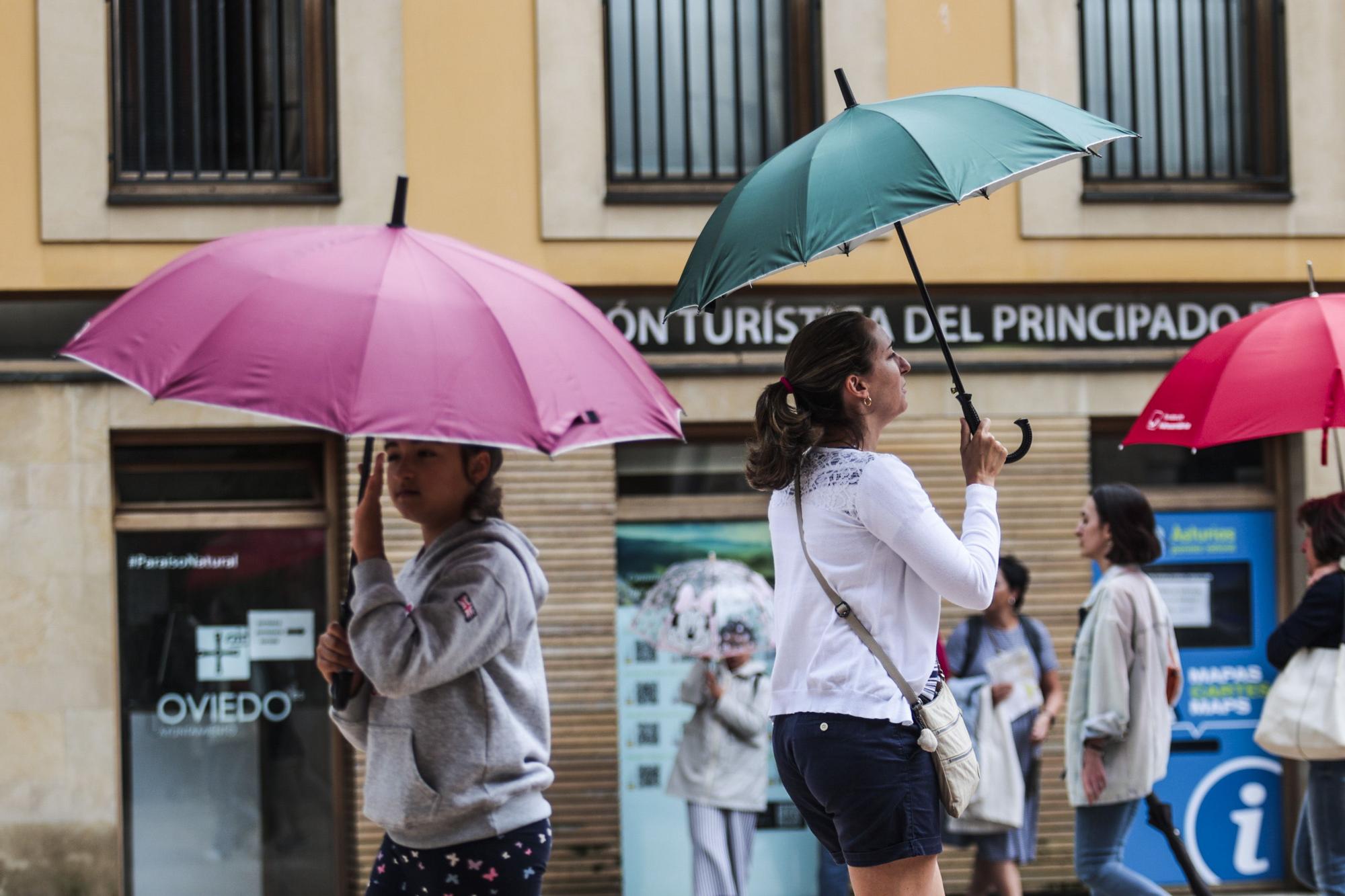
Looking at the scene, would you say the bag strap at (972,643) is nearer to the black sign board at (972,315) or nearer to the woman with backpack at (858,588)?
the black sign board at (972,315)

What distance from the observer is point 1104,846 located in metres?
6.30

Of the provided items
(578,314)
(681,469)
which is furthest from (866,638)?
(681,469)

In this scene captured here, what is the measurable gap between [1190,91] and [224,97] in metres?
5.74

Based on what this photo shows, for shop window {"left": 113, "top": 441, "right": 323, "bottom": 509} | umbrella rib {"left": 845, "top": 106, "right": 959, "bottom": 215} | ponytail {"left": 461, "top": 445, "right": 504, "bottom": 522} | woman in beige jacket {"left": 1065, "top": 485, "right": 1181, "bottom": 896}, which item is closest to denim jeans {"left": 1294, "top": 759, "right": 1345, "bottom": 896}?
woman in beige jacket {"left": 1065, "top": 485, "right": 1181, "bottom": 896}

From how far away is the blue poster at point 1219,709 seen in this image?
961cm

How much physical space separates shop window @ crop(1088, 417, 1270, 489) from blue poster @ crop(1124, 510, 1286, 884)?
229mm

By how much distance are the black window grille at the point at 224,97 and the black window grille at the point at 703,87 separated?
1.65 meters

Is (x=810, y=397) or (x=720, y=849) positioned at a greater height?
(x=810, y=397)

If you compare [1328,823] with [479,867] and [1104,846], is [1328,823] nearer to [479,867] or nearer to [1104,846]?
[1104,846]

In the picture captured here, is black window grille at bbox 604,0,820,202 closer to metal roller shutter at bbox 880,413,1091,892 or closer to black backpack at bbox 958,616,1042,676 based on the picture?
metal roller shutter at bbox 880,413,1091,892

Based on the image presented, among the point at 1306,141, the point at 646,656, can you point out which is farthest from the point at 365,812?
the point at 1306,141

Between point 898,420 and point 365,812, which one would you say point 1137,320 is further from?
point 365,812

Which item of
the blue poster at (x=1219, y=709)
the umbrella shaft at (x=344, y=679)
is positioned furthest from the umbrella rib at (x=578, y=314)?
the blue poster at (x=1219, y=709)

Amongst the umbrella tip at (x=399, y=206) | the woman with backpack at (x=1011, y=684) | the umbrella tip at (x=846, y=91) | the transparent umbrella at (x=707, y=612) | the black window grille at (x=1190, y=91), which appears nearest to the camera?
the umbrella tip at (x=399, y=206)
